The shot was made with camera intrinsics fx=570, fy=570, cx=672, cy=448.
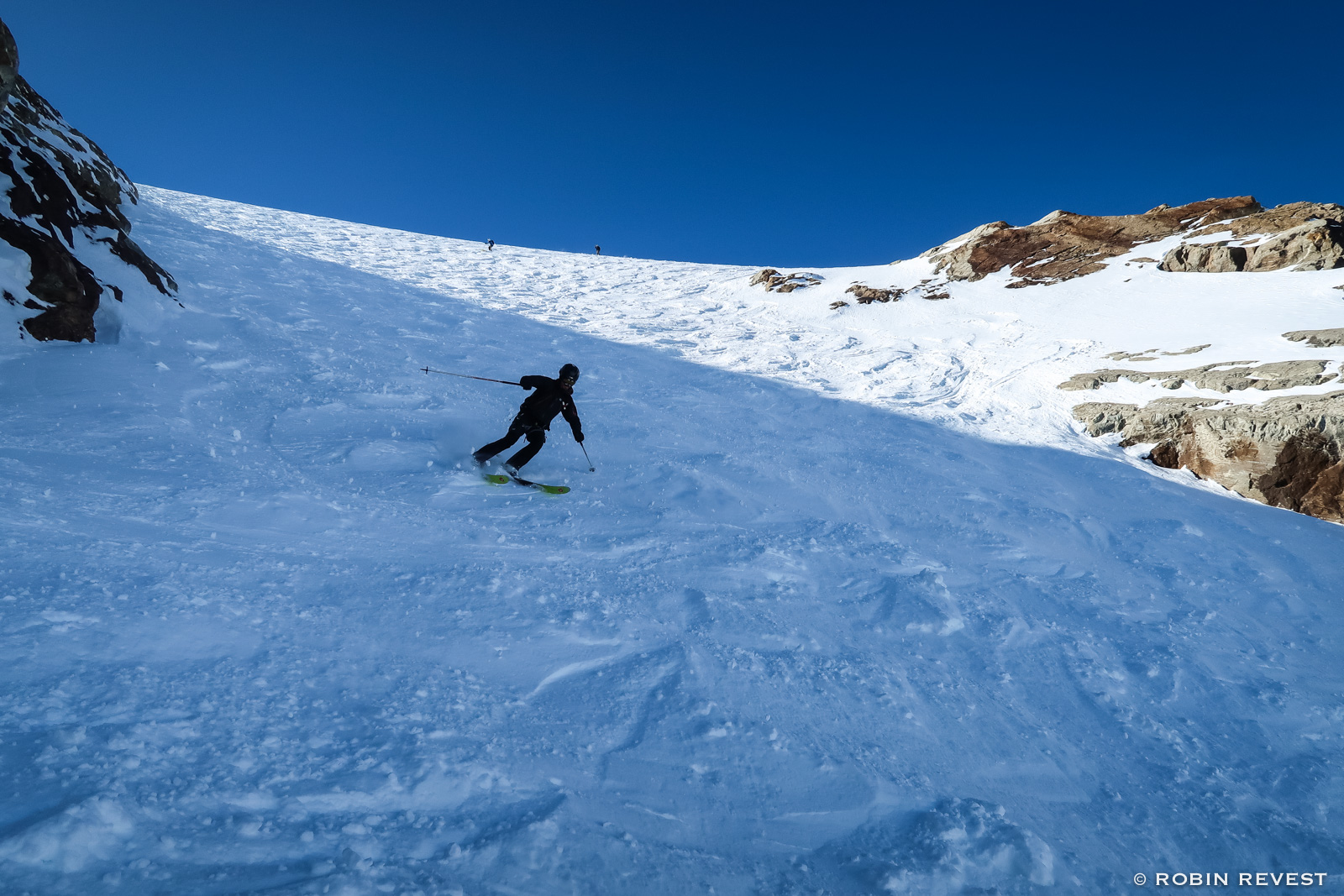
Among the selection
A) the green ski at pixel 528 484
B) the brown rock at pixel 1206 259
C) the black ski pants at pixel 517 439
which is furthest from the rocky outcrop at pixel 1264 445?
the brown rock at pixel 1206 259

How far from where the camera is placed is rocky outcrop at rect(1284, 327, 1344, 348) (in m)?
9.36

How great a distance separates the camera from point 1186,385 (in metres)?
9.52

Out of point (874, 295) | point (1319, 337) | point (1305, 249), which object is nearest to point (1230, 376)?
point (1319, 337)

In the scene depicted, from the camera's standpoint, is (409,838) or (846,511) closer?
(409,838)

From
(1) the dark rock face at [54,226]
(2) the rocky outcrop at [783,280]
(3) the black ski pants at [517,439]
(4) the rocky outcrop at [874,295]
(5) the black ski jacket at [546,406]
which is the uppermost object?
(2) the rocky outcrop at [783,280]

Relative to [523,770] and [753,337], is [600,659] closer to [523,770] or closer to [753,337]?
[523,770]

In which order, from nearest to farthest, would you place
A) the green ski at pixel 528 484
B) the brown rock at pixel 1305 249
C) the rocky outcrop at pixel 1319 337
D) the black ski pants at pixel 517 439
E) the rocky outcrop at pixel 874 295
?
1. the green ski at pixel 528 484
2. the black ski pants at pixel 517 439
3. the rocky outcrop at pixel 1319 337
4. the brown rock at pixel 1305 249
5. the rocky outcrop at pixel 874 295

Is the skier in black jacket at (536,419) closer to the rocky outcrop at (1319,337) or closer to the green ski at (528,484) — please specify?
the green ski at (528,484)

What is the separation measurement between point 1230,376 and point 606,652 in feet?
36.7

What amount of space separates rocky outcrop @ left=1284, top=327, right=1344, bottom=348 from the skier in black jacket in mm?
12225

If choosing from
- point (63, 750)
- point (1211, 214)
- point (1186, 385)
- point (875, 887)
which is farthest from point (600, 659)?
point (1211, 214)

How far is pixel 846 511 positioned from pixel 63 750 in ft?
19.0

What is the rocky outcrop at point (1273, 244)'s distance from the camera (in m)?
14.3

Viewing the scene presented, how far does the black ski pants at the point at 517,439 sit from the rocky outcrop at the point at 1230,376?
1013 centimetres
